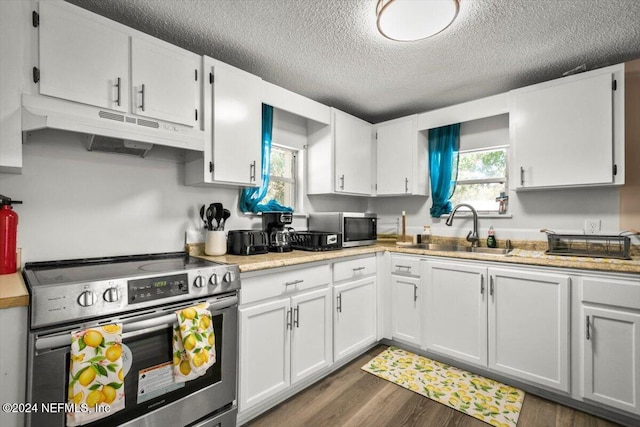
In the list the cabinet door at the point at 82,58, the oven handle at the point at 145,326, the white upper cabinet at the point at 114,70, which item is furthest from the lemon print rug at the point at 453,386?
the cabinet door at the point at 82,58

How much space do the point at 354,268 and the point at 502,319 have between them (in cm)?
112

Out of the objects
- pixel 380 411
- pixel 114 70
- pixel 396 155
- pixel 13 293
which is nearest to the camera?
pixel 13 293

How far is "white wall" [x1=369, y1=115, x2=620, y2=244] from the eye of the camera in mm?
2393

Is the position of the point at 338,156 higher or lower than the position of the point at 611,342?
higher

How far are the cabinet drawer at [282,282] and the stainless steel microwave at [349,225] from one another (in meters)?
0.53

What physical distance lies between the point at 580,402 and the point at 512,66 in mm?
2360

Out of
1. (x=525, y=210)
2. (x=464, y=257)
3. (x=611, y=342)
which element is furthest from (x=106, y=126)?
(x=525, y=210)

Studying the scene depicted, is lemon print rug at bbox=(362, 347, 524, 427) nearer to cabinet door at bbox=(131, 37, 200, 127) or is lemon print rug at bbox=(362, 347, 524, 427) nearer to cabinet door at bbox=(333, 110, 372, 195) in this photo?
cabinet door at bbox=(333, 110, 372, 195)

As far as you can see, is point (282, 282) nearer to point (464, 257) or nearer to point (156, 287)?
point (156, 287)

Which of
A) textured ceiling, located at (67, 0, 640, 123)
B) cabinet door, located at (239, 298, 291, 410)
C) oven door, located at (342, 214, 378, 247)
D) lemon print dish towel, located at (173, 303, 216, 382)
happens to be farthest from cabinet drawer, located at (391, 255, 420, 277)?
lemon print dish towel, located at (173, 303, 216, 382)

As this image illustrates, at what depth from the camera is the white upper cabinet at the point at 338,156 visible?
9.66ft

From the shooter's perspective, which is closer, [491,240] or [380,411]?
[380,411]

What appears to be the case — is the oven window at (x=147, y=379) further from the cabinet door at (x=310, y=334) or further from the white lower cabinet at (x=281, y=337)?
the cabinet door at (x=310, y=334)

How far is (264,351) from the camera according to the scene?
6.11 ft
